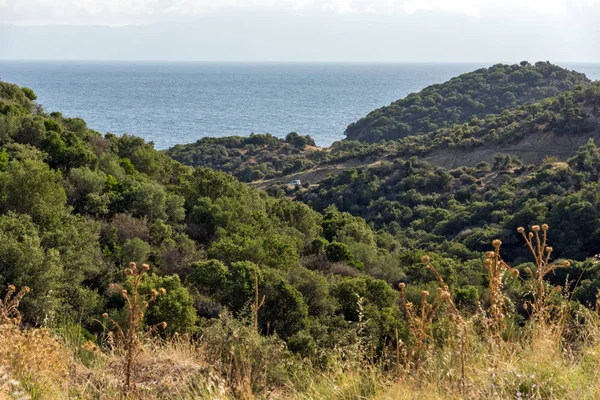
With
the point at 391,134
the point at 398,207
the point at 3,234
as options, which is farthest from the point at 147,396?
the point at 391,134

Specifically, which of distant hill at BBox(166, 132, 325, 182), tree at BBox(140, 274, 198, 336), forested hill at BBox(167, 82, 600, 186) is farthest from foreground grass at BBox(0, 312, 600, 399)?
distant hill at BBox(166, 132, 325, 182)

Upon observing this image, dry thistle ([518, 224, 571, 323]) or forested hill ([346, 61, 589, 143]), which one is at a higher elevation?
dry thistle ([518, 224, 571, 323])

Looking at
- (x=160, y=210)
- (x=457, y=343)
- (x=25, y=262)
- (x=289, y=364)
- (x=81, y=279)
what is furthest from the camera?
(x=160, y=210)

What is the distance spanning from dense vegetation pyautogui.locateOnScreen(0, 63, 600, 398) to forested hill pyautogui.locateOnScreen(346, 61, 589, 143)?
4274cm

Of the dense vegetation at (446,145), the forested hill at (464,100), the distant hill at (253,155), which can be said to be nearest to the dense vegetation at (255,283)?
the dense vegetation at (446,145)

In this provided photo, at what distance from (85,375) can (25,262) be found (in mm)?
9034

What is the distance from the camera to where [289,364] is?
19.0 ft

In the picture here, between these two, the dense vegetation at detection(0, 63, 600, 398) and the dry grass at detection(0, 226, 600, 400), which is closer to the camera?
the dry grass at detection(0, 226, 600, 400)

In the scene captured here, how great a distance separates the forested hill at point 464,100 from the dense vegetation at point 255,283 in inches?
1683

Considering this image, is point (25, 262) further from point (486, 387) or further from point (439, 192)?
point (439, 192)

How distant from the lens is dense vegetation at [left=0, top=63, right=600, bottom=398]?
152 inches

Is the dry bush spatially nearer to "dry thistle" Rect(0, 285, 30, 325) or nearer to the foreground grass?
the foreground grass

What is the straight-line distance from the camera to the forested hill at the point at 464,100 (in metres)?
85.9

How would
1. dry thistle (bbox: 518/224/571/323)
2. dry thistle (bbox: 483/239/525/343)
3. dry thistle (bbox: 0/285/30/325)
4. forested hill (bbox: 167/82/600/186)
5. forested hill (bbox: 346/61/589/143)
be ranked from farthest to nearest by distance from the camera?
forested hill (bbox: 346/61/589/143), forested hill (bbox: 167/82/600/186), dry thistle (bbox: 0/285/30/325), dry thistle (bbox: 518/224/571/323), dry thistle (bbox: 483/239/525/343)
